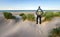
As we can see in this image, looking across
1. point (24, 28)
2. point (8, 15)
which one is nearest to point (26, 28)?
point (24, 28)

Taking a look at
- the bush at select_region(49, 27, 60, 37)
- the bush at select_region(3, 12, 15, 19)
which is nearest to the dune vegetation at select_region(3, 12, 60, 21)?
the bush at select_region(3, 12, 15, 19)

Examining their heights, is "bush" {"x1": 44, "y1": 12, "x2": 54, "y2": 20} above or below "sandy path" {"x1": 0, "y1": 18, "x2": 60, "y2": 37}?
above

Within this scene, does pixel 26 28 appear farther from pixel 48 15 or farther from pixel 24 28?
pixel 48 15

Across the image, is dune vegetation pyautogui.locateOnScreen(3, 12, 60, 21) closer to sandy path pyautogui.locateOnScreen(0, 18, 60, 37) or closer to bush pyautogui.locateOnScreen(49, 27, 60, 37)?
sandy path pyautogui.locateOnScreen(0, 18, 60, 37)

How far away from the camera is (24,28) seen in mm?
2057

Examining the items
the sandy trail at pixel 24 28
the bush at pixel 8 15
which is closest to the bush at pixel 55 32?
the sandy trail at pixel 24 28

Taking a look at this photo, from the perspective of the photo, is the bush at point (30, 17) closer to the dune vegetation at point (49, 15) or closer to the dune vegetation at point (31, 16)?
the dune vegetation at point (31, 16)

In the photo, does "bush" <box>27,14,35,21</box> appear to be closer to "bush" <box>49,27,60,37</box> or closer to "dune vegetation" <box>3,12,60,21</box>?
"dune vegetation" <box>3,12,60,21</box>

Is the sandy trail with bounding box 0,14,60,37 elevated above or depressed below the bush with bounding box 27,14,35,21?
below

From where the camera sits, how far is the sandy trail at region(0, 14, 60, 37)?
79.0 inches

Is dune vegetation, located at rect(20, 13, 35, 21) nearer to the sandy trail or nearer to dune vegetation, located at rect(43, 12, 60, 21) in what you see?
the sandy trail

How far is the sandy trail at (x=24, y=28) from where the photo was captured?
6.58ft

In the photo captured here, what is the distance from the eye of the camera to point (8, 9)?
2.05m

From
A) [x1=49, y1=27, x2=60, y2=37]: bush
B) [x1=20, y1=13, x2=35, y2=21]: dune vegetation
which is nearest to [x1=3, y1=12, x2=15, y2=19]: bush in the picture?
[x1=20, y1=13, x2=35, y2=21]: dune vegetation
